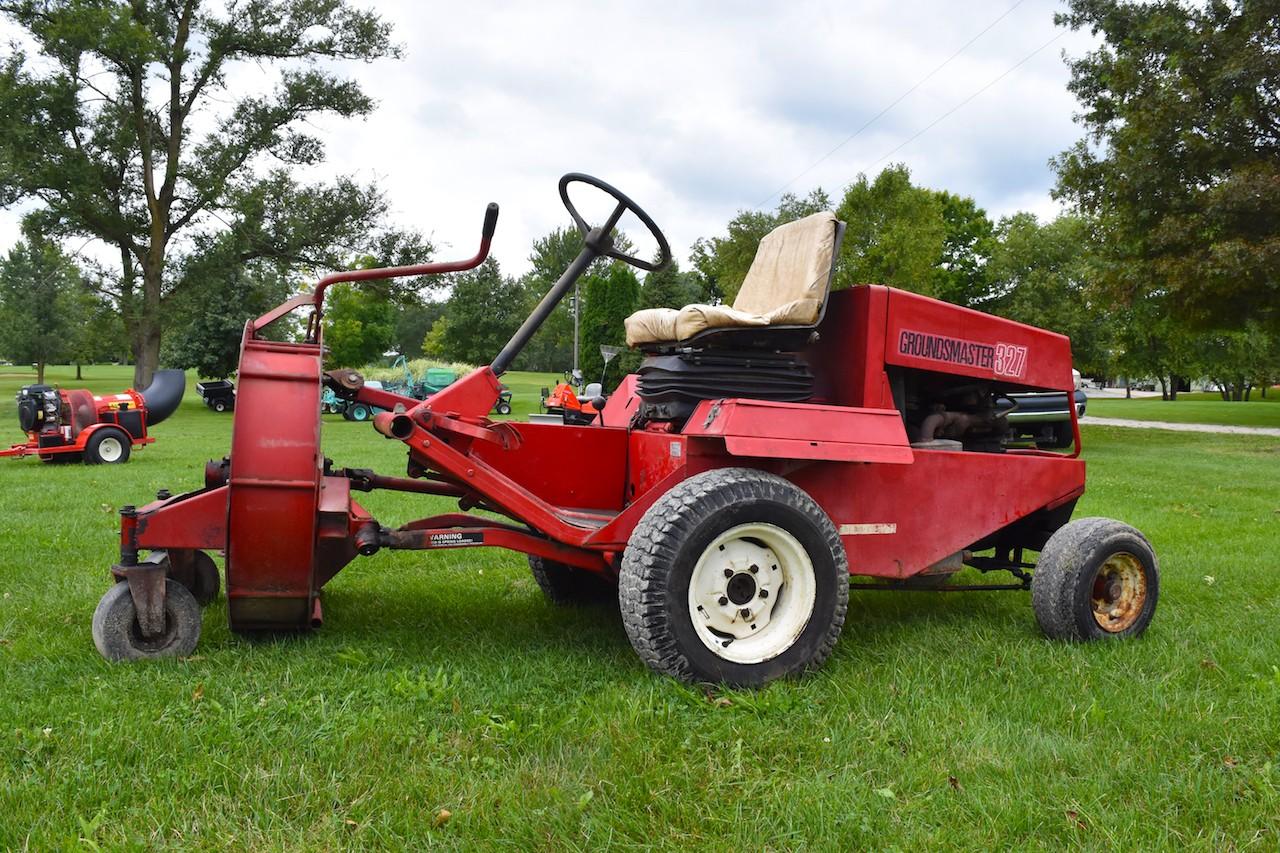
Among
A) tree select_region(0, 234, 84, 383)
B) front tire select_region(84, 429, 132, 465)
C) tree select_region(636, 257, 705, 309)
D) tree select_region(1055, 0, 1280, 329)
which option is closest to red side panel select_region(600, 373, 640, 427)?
front tire select_region(84, 429, 132, 465)

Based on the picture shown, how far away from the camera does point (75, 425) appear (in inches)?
457

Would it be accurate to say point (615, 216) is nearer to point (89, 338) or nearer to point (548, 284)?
point (89, 338)

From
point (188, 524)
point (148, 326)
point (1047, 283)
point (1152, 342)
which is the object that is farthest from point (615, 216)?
point (1152, 342)

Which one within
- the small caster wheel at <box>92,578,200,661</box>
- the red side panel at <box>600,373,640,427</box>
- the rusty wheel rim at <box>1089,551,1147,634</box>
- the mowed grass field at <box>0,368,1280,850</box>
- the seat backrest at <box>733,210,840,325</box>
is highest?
the seat backrest at <box>733,210,840,325</box>

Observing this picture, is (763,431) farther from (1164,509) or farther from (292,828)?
(1164,509)

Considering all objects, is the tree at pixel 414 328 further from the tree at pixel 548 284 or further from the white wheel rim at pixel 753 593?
the white wheel rim at pixel 753 593

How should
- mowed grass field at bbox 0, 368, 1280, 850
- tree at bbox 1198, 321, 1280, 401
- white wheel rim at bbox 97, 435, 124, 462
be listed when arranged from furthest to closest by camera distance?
tree at bbox 1198, 321, 1280, 401 < white wheel rim at bbox 97, 435, 124, 462 < mowed grass field at bbox 0, 368, 1280, 850

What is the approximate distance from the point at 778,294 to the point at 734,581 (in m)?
1.39

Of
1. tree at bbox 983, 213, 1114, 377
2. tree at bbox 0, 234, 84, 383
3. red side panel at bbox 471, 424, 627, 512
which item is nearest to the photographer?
red side panel at bbox 471, 424, 627, 512

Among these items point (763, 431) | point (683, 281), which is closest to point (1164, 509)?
point (763, 431)

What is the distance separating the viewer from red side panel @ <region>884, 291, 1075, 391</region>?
383 centimetres

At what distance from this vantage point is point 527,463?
13.1 feet

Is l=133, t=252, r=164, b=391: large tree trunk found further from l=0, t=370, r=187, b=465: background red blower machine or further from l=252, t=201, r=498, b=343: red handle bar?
l=252, t=201, r=498, b=343: red handle bar

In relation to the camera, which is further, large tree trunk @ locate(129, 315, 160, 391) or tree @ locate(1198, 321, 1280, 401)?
tree @ locate(1198, 321, 1280, 401)
